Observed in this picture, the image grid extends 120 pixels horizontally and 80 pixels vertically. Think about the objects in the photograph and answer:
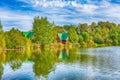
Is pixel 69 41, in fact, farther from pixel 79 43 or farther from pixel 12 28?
pixel 12 28

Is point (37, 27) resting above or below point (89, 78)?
above

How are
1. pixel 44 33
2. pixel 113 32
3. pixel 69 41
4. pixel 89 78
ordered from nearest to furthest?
pixel 89 78 < pixel 44 33 < pixel 69 41 < pixel 113 32

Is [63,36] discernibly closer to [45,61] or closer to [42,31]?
[42,31]

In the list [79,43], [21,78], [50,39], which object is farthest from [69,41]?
[21,78]

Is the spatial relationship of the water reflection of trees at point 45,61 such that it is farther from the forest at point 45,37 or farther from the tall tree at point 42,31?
the tall tree at point 42,31

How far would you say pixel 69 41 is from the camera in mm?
92625

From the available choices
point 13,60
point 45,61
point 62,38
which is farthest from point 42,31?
point 45,61

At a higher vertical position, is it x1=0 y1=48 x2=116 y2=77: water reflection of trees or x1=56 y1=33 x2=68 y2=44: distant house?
x1=56 y1=33 x2=68 y2=44: distant house

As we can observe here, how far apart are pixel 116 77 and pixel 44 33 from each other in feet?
176

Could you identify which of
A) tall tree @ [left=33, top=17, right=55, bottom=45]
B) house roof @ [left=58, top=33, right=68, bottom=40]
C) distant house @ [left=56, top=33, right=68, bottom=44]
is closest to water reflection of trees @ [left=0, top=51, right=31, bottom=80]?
tall tree @ [left=33, top=17, right=55, bottom=45]

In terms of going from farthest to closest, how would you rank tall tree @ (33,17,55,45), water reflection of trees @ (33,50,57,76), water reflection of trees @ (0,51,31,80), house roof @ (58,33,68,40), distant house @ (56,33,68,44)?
house roof @ (58,33,68,40)
distant house @ (56,33,68,44)
tall tree @ (33,17,55,45)
water reflection of trees @ (0,51,31,80)
water reflection of trees @ (33,50,57,76)

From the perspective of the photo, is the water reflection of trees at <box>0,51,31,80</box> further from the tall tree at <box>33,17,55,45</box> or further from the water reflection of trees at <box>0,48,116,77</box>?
the tall tree at <box>33,17,55,45</box>

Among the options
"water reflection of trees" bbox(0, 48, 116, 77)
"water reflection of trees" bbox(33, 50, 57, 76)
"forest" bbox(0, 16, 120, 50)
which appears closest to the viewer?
"water reflection of trees" bbox(33, 50, 57, 76)

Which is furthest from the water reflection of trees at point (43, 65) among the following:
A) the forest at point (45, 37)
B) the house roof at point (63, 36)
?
the house roof at point (63, 36)
